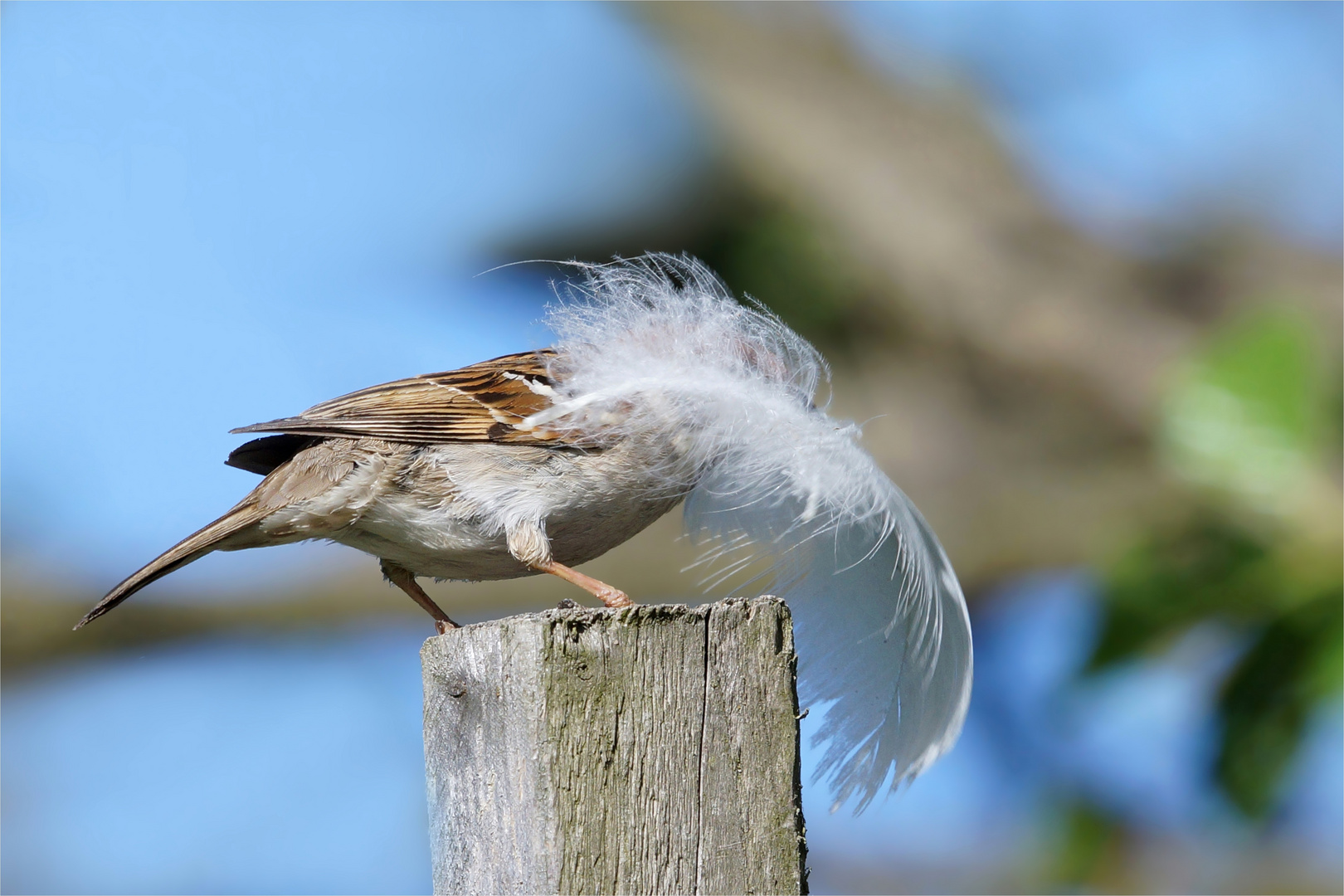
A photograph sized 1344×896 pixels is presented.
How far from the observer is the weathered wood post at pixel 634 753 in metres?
1.93

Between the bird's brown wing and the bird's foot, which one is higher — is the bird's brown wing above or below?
above

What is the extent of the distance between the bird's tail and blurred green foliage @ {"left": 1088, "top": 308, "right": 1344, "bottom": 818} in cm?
268

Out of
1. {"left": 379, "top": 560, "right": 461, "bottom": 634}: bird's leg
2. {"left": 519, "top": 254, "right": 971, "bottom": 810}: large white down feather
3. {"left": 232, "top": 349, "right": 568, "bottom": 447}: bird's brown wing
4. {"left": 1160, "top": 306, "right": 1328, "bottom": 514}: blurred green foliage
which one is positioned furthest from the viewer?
{"left": 379, "top": 560, "right": 461, "bottom": 634}: bird's leg

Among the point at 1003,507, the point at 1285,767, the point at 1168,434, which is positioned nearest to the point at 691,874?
the point at 1168,434

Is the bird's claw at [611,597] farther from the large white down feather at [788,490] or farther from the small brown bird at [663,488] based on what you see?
the large white down feather at [788,490]

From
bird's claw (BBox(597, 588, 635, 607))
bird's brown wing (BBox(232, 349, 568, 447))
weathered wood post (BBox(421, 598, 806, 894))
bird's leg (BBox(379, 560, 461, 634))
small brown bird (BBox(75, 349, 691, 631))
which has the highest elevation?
bird's brown wing (BBox(232, 349, 568, 447))

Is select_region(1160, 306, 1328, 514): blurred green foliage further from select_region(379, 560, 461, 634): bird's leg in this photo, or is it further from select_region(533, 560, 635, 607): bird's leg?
select_region(379, 560, 461, 634): bird's leg

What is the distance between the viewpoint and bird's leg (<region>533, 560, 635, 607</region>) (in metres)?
2.80

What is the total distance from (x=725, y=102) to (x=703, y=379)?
23.5ft

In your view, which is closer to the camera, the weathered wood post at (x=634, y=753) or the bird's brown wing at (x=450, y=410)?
the weathered wood post at (x=634, y=753)

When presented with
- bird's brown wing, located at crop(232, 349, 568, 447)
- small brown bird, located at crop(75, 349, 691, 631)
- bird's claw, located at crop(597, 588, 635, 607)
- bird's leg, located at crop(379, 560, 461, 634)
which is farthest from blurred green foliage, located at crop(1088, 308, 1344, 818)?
bird's leg, located at crop(379, 560, 461, 634)

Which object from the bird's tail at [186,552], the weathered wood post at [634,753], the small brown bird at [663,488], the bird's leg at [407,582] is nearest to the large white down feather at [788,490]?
the small brown bird at [663,488]

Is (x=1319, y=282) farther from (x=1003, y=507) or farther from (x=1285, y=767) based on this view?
(x=1285, y=767)

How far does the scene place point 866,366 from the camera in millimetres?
10898
